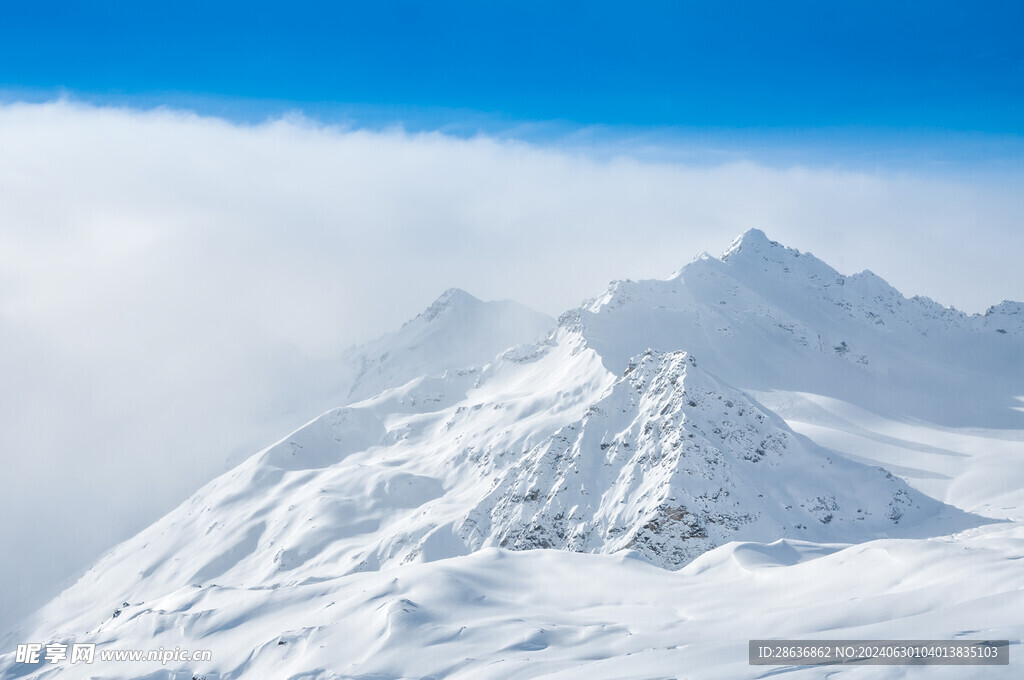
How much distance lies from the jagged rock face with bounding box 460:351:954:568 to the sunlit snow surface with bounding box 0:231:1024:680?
31 cm

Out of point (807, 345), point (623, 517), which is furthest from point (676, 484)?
point (807, 345)

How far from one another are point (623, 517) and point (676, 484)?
25.4 feet

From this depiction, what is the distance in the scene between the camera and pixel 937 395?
159 meters

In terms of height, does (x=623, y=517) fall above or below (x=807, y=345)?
below

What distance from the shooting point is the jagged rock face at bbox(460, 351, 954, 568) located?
93500 mm

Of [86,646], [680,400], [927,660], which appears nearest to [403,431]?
[680,400]

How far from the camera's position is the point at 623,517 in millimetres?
98938
